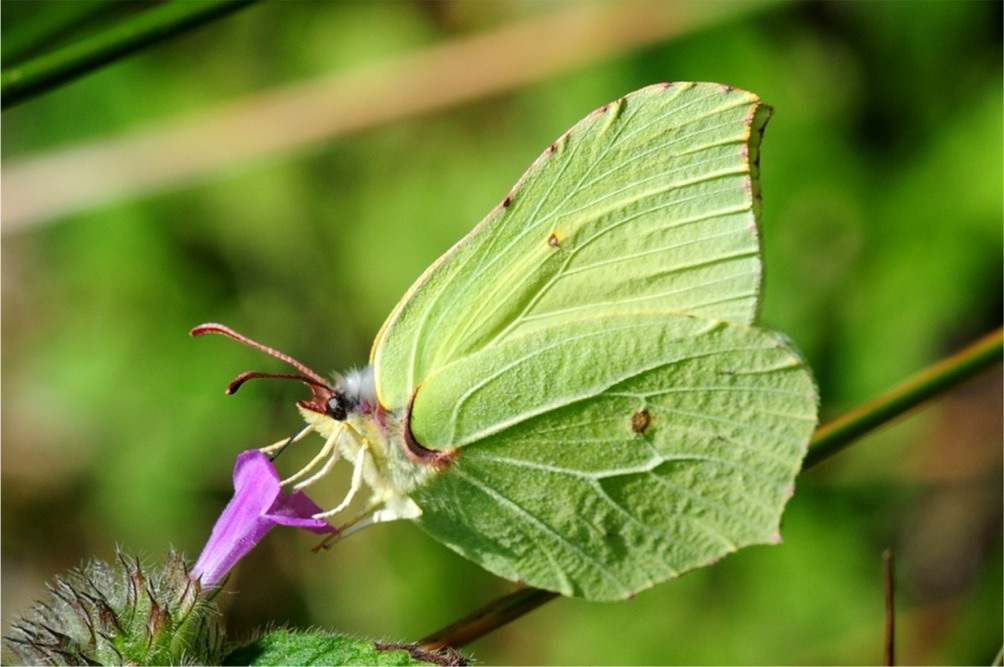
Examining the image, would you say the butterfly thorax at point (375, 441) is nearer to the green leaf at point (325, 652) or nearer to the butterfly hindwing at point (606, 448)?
the butterfly hindwing at point (606, 448)

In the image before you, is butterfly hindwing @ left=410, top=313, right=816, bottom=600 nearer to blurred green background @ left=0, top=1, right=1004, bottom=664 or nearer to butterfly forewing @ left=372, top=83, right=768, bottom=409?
butterfly forewing @ left=372, top=83, right=768, bottom=409

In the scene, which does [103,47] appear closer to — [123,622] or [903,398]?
[123,622]

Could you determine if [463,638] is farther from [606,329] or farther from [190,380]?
[190,380]

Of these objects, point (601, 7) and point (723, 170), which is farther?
point (601, 7)

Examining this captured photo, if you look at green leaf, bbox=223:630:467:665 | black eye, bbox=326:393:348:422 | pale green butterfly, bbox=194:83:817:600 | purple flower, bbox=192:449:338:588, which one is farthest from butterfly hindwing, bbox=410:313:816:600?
green leaf, bbox=223:630:467:665

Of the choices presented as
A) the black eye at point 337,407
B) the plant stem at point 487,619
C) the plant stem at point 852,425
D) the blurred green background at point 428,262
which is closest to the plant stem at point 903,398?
the plant stem at point 852,425

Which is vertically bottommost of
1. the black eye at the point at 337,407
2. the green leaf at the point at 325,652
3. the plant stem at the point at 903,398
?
the green leaf at the point at 325,652

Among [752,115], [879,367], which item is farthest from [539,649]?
[752,115]
